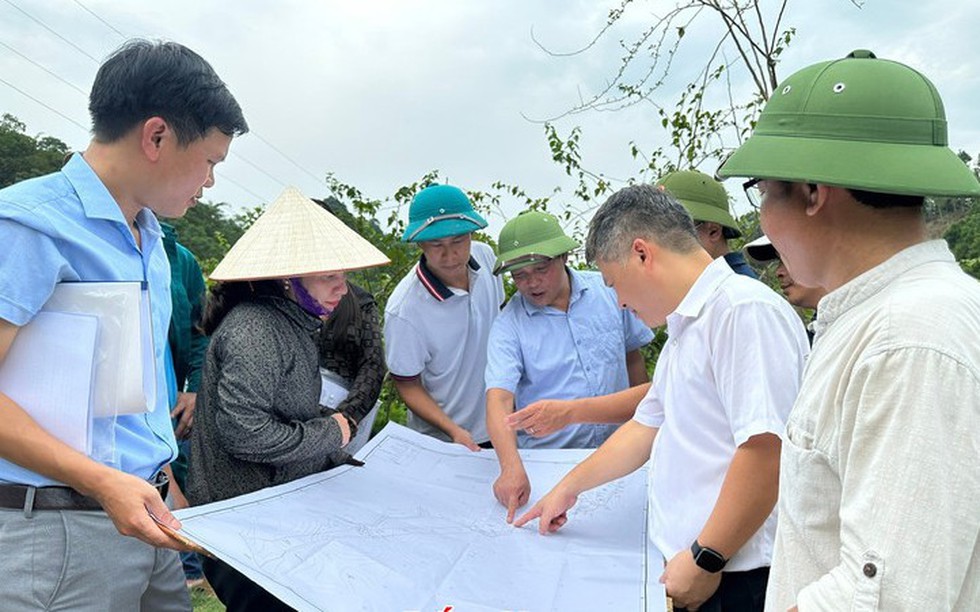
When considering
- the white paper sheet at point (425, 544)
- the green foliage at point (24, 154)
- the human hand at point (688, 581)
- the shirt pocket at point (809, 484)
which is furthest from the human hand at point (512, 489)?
the green foliage at point (24, 154)

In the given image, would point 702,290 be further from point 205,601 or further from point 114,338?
point 205,601

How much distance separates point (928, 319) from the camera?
87 centimetres

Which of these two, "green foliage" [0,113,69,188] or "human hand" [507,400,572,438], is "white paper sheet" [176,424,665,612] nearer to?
"human hand" [507,400,572,438]

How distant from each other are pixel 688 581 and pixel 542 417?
85 cm

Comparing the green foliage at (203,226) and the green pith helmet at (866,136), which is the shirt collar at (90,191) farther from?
the green foliage at (203,226)

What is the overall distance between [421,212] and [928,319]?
2.37 m

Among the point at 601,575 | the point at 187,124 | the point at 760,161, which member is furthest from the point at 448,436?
the point at 760,161

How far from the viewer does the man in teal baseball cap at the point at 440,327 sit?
2.97 meters

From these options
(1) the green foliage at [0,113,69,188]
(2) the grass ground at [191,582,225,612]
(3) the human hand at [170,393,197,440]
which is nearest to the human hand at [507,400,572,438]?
(3) the human hand at [170,393,197,440]

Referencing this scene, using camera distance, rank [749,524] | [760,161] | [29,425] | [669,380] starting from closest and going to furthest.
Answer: [760,161], [29,425], [749,524], [669,380]

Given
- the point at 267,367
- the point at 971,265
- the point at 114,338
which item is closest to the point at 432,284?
the point at 267,367

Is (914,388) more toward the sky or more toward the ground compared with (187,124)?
more toward the ground

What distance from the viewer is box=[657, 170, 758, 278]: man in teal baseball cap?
2.70 metres

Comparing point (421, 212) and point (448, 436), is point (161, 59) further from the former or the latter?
point (448, 436)
